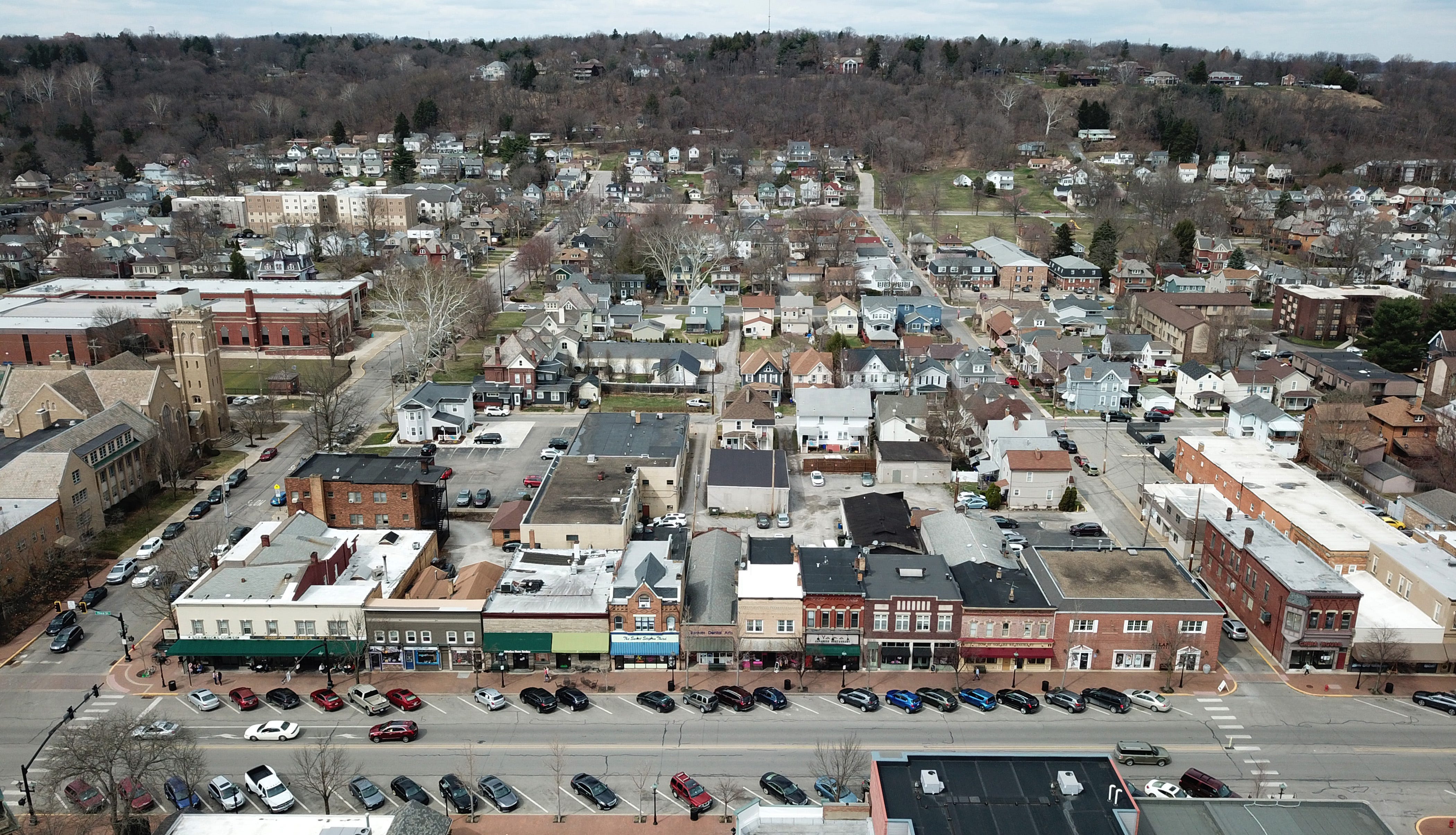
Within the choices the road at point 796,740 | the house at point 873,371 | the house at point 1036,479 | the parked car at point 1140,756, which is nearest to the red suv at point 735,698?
the road at point 796,740

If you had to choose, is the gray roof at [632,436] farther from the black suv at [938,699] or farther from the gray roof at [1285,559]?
the gray roof at [1285,559]

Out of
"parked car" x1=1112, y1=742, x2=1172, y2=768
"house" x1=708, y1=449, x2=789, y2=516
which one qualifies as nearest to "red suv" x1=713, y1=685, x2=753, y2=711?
"parked car" x1=1112, y1=742, x2=1172, y2=768

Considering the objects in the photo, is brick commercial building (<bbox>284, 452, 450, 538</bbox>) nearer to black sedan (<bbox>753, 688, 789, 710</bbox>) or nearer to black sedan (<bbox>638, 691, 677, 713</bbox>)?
Answer: black sedan (<bbox>638, 691, 677, 713</bbox>)

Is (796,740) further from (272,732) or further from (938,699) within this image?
(272,732)

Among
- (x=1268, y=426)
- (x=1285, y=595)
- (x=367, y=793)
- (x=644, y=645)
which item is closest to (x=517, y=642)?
(x=644, y=645)

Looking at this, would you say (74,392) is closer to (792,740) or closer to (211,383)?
(211,383)

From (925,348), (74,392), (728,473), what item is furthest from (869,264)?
(74,392)

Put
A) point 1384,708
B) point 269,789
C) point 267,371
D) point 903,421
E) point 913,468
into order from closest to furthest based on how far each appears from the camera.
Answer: point 269,789, point 1384,708, point 913,468, point 903,421, point 267,371
